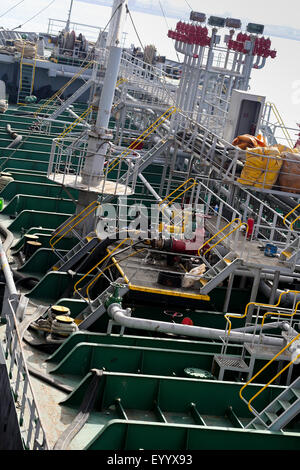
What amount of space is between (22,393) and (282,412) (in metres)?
3.67

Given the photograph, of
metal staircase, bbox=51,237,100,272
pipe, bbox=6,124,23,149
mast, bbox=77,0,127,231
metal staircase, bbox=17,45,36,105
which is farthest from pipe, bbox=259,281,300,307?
→ metal staircase, bbox=17,45,36,105

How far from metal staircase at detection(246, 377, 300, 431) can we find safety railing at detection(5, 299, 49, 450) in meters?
3.00

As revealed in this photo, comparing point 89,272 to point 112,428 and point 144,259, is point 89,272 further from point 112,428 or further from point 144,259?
point 112,428

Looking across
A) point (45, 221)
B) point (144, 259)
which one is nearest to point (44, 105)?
point (45, 221)

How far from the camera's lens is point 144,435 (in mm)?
9469

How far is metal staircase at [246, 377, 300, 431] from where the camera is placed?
32.5 ft

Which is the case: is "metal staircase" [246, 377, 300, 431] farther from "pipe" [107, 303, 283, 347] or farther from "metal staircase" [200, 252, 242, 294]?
"metal staircase" [200, 252, 242, 294]

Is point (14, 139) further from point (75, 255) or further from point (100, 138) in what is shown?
point (75, 255)

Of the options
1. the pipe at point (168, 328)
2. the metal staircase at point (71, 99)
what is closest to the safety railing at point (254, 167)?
the pipe at point (168, 328)

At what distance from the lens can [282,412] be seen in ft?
34.2

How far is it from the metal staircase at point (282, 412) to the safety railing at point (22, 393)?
3.00 metres

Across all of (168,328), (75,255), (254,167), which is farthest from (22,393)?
(254,167)
